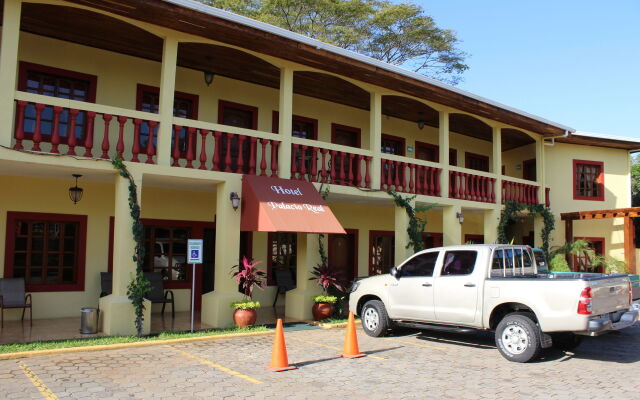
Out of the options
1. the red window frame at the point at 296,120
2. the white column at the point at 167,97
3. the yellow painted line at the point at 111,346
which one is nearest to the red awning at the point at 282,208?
the white column at the point at 167,97

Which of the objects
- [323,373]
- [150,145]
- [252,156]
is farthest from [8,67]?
[323,373]

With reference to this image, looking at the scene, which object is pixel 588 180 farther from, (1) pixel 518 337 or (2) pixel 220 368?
(2) pixel 220 368

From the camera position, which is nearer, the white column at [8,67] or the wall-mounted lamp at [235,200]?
the white column at [8,67]

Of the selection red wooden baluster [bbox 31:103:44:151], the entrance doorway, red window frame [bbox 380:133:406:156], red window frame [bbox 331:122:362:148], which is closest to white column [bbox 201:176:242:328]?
red wooden baluster [bbox 31:103:44:151]

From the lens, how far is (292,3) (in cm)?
2559

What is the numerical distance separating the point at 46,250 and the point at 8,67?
168 inches

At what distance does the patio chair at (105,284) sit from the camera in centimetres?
1157

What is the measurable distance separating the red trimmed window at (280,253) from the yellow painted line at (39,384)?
7580 millimetres

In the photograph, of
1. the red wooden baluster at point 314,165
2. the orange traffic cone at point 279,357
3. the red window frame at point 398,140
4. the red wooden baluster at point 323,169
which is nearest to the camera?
the orange traffic cone at point 279,357

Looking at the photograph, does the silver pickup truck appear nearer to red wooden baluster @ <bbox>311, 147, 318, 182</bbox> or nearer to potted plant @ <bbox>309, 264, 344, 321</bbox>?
potted plant @ <bbox>309, 264, 344, 321</bbox>

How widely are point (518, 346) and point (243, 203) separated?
19.3 feet

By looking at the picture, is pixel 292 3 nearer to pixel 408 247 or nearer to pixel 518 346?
pixel 408 247

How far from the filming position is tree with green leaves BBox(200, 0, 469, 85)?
25.9m

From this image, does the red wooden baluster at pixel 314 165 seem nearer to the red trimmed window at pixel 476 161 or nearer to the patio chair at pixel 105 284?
the patio chair at pixel 105 284
